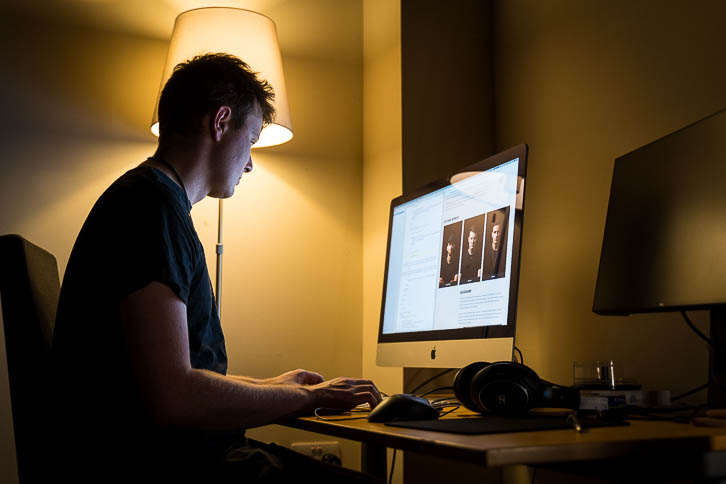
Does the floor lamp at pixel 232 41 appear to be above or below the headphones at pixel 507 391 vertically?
above

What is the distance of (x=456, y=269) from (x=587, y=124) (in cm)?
65

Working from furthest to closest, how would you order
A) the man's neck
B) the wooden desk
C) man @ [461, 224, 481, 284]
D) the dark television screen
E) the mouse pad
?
1. man @ [461, 224, 481, 284]
2. the man's neck
3. the dark television screen
4. the mouse pad
5. the wooden desk

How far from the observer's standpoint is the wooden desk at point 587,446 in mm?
803

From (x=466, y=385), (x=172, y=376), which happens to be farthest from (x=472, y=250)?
(x=172, y=376)

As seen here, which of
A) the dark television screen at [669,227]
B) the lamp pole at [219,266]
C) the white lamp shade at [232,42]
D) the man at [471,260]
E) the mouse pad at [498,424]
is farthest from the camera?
the lamp pole at [219,266]

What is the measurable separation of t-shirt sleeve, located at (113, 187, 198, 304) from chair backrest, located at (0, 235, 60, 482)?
0.22 metres

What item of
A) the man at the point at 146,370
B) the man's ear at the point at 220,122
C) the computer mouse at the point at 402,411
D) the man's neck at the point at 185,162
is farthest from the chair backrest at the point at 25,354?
the computer mouse at the point at 402,411

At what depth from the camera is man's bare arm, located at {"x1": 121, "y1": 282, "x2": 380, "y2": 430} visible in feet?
3.56

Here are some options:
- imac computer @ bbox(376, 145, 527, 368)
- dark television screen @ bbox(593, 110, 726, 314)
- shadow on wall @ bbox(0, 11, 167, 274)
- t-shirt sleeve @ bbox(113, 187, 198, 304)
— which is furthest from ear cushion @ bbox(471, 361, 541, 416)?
shadow on wall @ bbox(0, 11, 167, 274)

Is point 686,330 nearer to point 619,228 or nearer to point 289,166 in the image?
point 619,228

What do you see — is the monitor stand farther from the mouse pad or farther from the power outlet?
the power outlet

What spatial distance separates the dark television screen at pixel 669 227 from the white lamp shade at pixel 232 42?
1.14 m

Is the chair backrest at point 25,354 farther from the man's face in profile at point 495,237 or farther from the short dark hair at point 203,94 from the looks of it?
the man's face in profile at point 495,237

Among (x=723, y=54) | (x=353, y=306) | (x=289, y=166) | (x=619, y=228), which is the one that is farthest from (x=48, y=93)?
(x=723, y=54)
